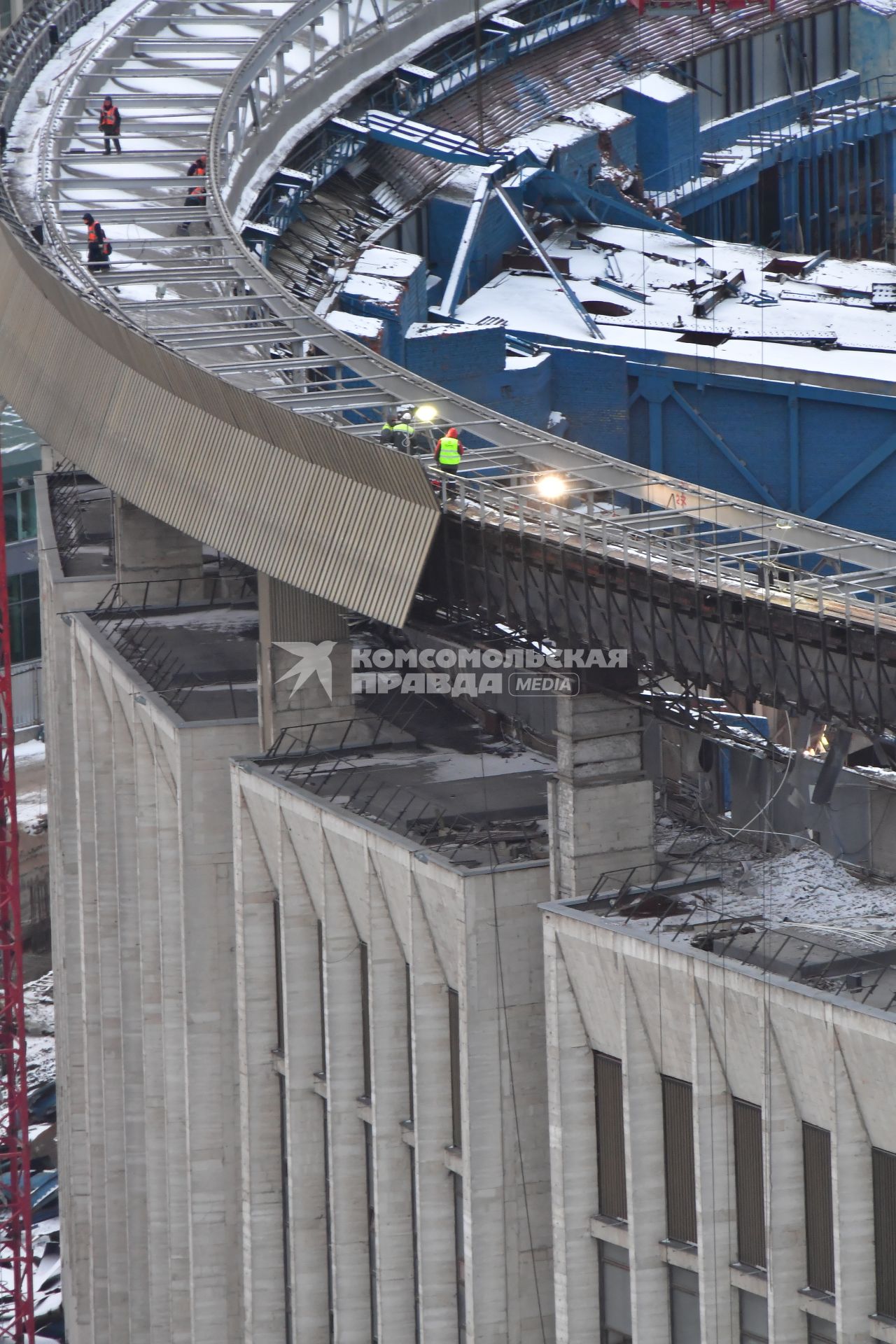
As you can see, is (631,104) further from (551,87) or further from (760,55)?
(760,55)

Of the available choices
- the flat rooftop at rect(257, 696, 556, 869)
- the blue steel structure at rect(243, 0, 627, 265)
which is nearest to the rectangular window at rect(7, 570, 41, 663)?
the blue steel structure at rect(243, 0, 627, 265)

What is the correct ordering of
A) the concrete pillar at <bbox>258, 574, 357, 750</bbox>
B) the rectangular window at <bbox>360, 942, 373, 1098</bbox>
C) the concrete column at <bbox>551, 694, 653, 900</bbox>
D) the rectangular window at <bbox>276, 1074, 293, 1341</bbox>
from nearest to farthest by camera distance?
1. the concrete column at <bbox>551, 694, 653, 900</bbox>
2. the rectangular window at <bbox>360, 942, 373, 1098</bbox>
3. the rectangular window at <bbox>276, 1074, 293, 1341</bbox>
4. the concrete pillar at <bbox>258, 574, 357, 750</bbox>

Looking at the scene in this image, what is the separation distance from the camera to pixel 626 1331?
4509 centimetres

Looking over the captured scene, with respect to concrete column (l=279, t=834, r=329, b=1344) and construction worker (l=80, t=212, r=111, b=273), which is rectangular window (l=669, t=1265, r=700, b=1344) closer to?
concrete column (l=279, t=834, r=329, b=1344)

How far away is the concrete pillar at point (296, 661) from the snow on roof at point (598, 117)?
200 ft

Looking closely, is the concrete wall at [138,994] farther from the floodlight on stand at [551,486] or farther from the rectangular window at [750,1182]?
the rectangular window at [750,1182]

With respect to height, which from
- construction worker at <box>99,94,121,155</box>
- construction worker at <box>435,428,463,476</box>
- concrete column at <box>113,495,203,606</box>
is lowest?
concrete column at <box>113,495,203,606</box>

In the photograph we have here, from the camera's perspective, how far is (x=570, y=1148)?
1761 inches

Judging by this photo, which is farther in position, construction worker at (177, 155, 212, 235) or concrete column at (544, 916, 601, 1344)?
construction worker at (177, 155, 212, 235)

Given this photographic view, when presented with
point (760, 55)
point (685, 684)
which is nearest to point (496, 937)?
point (685, 684)

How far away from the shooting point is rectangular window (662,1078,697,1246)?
140ft

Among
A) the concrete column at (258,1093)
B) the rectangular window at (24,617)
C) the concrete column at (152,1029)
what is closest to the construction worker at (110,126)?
the rectangular window at (24,617)

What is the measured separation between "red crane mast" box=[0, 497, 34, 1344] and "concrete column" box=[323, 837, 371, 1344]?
2678 cm

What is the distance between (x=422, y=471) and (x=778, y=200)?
261 ft
